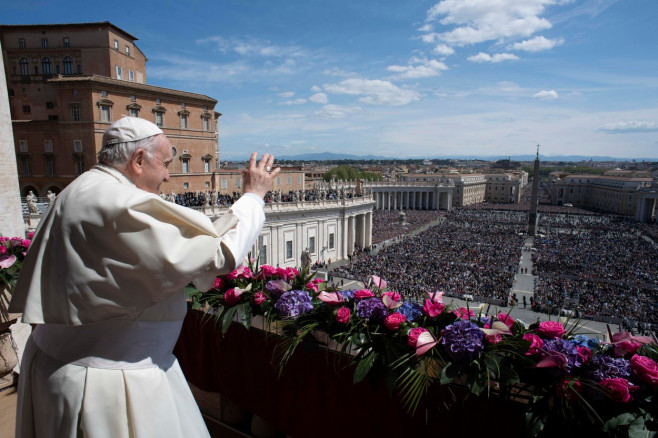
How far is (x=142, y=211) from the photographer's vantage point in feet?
5.80

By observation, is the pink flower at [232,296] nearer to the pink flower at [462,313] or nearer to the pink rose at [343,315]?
the pink rose at [343,315]

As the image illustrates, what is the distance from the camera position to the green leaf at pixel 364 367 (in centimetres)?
319

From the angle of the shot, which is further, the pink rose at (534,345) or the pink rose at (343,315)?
the pink rose at (343,315)

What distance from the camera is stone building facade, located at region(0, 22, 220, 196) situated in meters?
28.5

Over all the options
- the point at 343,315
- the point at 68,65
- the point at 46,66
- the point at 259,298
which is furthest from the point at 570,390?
the point at 46,66

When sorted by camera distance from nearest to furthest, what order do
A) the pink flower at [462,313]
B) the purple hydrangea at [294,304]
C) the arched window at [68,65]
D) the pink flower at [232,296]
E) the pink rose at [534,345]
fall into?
the pink rose at [534,345]
the pink flower at [462,313]
the purple hydrangea at [294,304]
the pink flower at [232,296]
the arched window at [68,65]

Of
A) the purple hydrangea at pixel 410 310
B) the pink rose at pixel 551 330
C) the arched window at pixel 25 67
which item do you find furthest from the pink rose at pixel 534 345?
the arched window at pixel 25 67

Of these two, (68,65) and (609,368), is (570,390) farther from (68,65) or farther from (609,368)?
(68,65)

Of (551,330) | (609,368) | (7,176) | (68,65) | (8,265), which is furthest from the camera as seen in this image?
(68,65)

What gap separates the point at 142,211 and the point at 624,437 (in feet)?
10.3

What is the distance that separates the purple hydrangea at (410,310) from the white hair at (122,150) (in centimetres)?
247

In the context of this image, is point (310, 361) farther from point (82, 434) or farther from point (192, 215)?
point (192, 215)

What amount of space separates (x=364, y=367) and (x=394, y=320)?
0.45 metres

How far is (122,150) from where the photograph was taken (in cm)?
214
